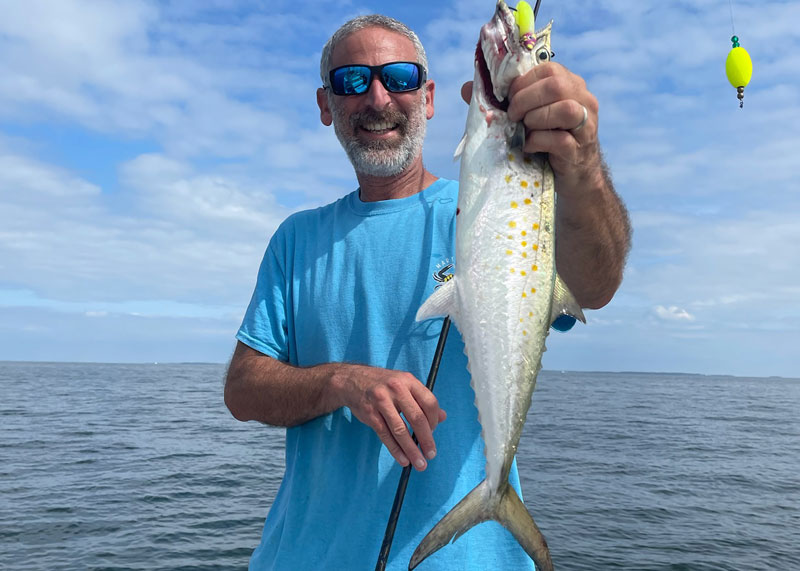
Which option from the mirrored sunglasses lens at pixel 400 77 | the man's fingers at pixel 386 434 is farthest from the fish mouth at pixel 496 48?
the man's fingers at pixel 386 434

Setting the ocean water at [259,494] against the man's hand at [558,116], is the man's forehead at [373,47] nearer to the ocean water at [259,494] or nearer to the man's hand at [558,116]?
the man's hand at [558,116]

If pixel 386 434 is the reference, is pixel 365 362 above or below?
above

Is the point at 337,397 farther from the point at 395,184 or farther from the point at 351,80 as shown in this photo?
the point at 351,80

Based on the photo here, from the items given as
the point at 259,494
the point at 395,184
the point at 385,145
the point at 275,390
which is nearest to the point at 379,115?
the point at 385,145

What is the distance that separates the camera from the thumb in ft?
6.83

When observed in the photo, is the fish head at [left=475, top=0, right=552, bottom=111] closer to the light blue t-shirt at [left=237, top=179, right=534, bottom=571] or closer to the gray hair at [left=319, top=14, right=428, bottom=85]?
→ the light blue t-shirt at [left=237, top=179, right=534, bottom=571]

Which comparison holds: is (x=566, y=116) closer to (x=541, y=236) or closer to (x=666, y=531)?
(x=541, y=236)

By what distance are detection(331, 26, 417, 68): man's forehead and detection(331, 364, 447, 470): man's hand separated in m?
1.57

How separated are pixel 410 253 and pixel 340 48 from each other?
3.68ft

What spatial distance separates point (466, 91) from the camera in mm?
2100

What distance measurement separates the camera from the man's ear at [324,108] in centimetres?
308

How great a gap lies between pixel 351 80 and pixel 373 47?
7.5 inches

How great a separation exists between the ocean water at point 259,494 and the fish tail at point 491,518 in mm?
10171

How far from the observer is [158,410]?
1463 inches
